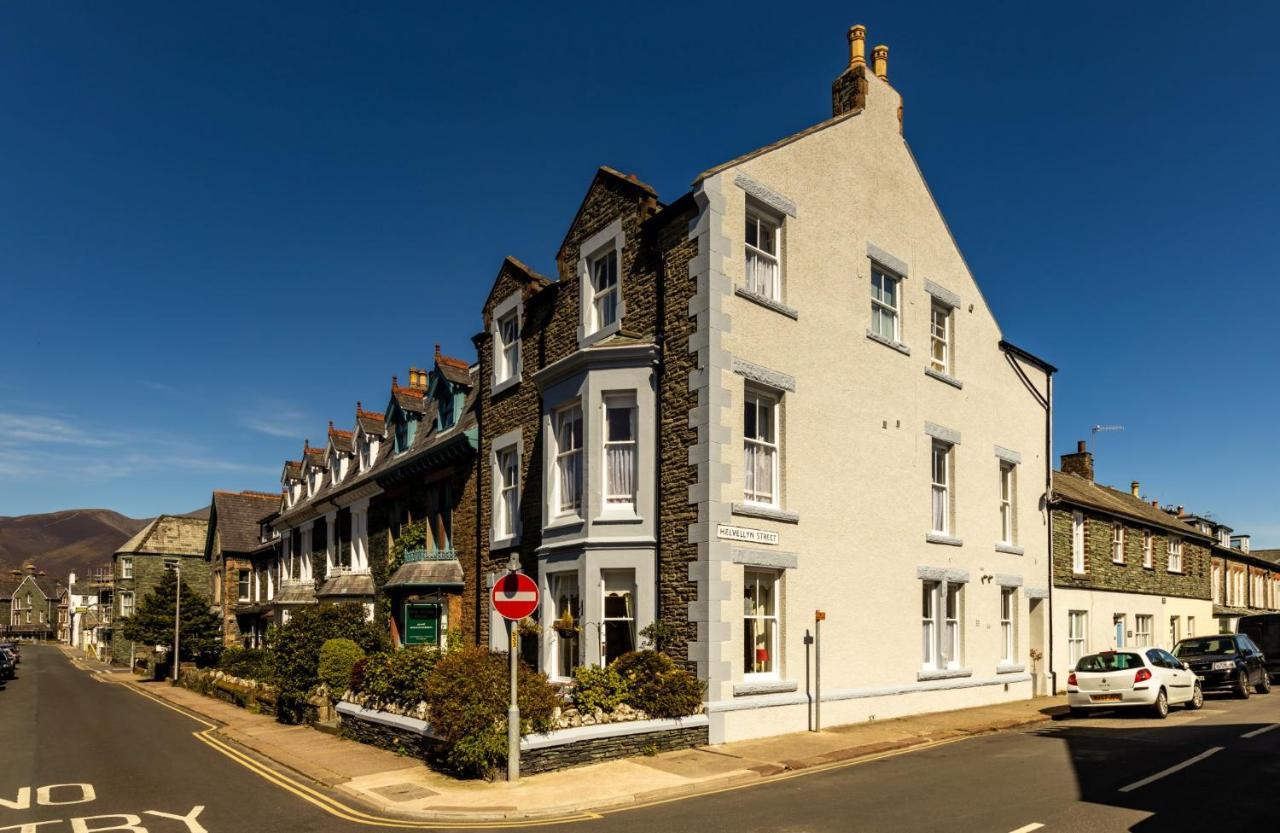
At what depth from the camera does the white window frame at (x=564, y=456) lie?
63.6ft

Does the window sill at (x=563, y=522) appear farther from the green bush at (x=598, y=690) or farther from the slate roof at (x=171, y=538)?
the slate roof at (x=171, y=538)

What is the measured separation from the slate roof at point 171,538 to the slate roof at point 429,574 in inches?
2343

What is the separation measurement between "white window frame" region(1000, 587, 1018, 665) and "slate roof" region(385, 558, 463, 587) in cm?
1467

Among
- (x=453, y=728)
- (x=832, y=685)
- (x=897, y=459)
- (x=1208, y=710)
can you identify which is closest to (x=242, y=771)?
(x=453, y=728)

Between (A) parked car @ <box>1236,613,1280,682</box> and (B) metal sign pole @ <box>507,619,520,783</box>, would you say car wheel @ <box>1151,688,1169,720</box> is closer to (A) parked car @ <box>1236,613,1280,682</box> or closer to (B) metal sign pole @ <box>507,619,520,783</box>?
(B) metal sign pole @ <box>507,619,520,783</box>

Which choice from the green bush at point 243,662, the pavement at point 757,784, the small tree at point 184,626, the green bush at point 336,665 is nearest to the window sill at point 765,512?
the pavement at point 757,784

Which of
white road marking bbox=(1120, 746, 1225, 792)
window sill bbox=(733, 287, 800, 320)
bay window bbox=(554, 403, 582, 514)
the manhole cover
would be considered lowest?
the manhole cover

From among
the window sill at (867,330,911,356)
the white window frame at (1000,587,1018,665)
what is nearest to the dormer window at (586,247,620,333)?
the window sill at (867,330,911,356)

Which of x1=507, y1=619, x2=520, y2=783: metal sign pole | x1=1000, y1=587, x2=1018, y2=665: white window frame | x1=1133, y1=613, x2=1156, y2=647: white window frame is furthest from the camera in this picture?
x1=1133, y1=613, x2=1156, y2=647: white window frame

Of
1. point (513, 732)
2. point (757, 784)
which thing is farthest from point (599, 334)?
point (757, 784)

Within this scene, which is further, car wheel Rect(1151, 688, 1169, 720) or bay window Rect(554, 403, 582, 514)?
car wheel Rect(1151, 688, 1169, 720)

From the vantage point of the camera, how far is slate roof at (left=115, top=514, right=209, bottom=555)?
3024 inches

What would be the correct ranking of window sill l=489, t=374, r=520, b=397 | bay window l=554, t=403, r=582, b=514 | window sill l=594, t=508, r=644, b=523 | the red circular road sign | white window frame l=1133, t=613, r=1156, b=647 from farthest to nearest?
white window frame l=1133, t=613, r=1156, b=647
window sill l=489, t=374, r=520, b=397
bay window l=554, t=403, r=582, b=514
window sill l=594, t=508, r=644, b=523
the red circular road sign

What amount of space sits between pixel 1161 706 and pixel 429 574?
1772 cm
